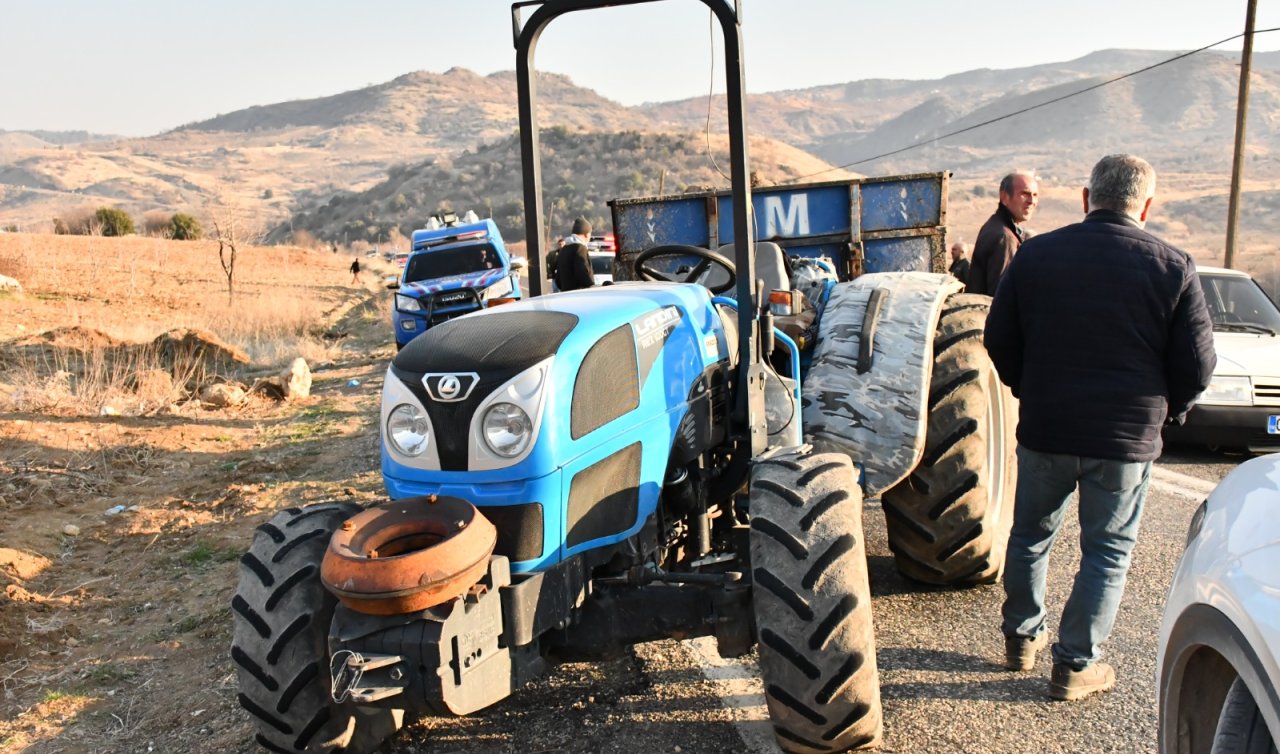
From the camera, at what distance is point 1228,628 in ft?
7.13

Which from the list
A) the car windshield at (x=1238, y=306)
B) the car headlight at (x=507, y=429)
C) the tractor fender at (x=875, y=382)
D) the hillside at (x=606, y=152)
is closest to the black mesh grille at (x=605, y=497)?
the car headlight at (x=507, y=429)

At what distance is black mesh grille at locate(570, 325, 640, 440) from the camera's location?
10.5 ft

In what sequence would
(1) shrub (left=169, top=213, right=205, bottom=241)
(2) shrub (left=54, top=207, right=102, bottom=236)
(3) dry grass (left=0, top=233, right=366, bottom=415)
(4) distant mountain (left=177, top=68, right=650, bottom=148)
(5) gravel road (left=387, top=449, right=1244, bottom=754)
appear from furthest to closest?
(4) distant mountain (left=177, top=68, right=650, bottom=148)
(1) shrub (left=169, top=213, right=205, bottom=241)
(2) shrub (left=54, top=207, right=102, bottom=236)
(3) dry grass (left=0, top=233, right=366, bottom=415)
(5) gravel road (left=387, top=449, right=1244, bottom=754)

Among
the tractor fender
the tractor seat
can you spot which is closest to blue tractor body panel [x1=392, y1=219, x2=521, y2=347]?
the tractor seat

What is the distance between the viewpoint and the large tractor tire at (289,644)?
3.08m

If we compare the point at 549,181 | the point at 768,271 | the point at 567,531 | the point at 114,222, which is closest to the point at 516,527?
the point at 567,531

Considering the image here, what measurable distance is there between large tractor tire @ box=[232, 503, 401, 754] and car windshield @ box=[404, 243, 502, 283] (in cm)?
1191

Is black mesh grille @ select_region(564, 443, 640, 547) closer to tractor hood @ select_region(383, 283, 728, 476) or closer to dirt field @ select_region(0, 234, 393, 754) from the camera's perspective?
tractor hood @ select_region(383, 283, 728, 476)

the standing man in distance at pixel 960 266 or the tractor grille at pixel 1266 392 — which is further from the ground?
the standing man in distance at pixel 960 266

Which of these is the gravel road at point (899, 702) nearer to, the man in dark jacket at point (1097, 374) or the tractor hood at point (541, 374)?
the man in dark jacket at point (1097, 374)

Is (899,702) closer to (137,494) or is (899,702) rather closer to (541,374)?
(541,374)

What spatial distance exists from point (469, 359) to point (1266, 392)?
7119 millimetres

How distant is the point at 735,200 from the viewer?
3682mm

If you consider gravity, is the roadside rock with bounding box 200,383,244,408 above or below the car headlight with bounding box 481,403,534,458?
below
